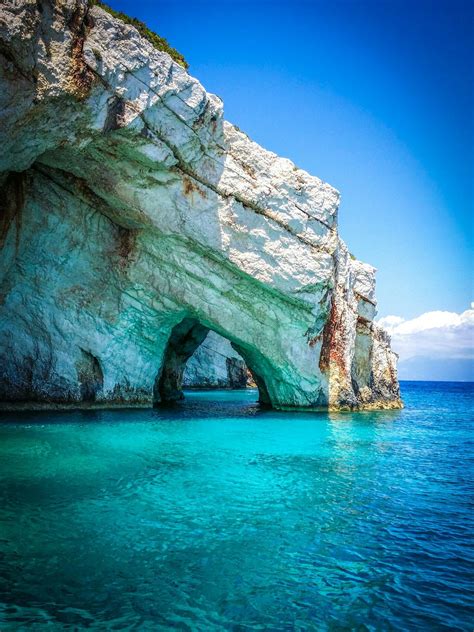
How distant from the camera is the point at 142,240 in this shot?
66.9 ft

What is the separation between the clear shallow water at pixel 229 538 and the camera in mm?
4680

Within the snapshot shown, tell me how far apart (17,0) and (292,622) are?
13818mm

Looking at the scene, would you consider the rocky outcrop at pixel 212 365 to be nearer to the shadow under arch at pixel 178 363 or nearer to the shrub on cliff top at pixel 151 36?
the shadow under arch at pixel 178 363

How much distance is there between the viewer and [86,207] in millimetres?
19312

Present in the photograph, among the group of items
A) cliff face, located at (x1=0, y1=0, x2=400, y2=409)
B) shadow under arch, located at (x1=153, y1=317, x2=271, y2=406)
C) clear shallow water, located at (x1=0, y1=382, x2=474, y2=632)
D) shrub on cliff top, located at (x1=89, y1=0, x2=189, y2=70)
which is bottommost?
clear shallow water, located at (x1=0, y1=382, x2=474, y2=632)

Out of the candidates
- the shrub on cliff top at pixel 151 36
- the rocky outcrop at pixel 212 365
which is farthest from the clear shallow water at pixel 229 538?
the rocky outcrop at pixel 212 365

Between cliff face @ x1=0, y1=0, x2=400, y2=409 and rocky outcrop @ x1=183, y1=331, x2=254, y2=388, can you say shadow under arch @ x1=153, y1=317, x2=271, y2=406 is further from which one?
rocky outcrop @ x1=183, y1=331, x2=254, y2=388

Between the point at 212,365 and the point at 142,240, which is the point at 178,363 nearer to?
the point at 142,240

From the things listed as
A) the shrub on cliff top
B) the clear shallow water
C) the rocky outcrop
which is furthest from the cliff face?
the rocky outcrop

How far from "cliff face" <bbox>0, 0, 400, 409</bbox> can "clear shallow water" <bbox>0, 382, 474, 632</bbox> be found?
7889 mm

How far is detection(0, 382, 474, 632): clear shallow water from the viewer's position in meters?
4.68

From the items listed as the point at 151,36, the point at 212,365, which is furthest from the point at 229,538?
the point at 212,365

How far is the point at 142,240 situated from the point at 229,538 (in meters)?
15.9

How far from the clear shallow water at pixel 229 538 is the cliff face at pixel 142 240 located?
7.89m
